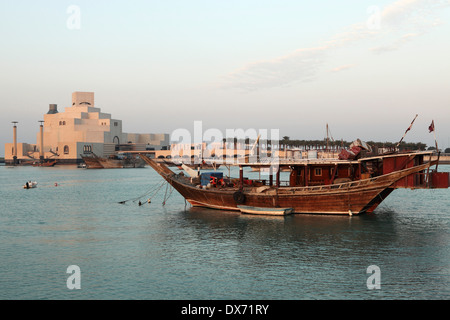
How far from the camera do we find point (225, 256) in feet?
91.0

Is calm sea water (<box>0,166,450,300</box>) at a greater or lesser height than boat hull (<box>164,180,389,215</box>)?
lesser

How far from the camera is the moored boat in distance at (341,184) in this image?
37.2m

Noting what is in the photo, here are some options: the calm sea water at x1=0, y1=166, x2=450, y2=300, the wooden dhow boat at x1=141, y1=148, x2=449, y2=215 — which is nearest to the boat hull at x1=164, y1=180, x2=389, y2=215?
the wooden dhow boat at x1=141, y1=148, x2=449, y2=215

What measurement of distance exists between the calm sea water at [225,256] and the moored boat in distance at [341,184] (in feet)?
4.78

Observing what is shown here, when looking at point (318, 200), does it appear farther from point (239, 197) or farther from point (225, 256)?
point (225, 256)

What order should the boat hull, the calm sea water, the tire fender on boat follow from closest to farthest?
1. the calm sea water
2. the boat hull
3. the tire fender on boat

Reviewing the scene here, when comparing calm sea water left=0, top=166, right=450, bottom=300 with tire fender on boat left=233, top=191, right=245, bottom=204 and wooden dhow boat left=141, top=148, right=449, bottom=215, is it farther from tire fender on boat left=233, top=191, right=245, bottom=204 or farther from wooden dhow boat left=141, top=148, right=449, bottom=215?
tire fender on boat left=233, top=191, right=245, bottom=204

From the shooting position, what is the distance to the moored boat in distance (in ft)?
122

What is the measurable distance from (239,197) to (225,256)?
15.6 m

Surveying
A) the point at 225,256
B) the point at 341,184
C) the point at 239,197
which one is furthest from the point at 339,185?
the point at 225,256

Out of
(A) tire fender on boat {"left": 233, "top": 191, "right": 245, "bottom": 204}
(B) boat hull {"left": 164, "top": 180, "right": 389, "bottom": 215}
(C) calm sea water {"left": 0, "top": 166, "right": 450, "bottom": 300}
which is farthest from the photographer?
(A) tire fender on boat {"left": 233, "top": 191, "right": 245, "bottom": 204}

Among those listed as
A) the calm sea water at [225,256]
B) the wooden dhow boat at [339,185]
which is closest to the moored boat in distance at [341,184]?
the wooden dhow boat at [339,185]

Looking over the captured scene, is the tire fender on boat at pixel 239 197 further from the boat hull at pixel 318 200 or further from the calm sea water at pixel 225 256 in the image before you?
the calm sea water at pixel 225 256
